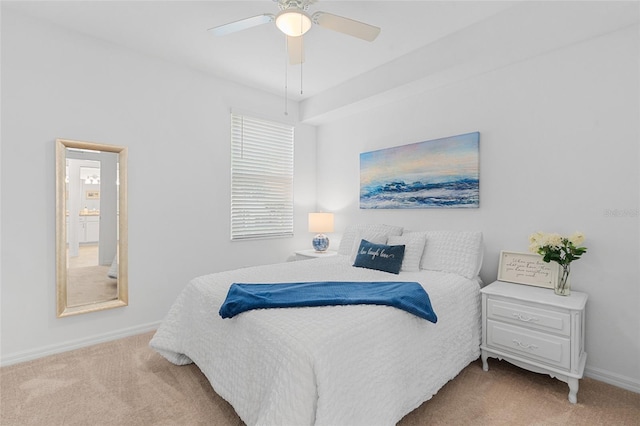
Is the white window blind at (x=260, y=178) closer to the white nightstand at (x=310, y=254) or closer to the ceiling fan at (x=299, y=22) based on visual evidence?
the white nightstand at (x=310, y=254)

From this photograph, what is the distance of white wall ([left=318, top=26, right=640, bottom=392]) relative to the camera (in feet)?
7.33

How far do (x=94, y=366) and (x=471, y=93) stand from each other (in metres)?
3.86

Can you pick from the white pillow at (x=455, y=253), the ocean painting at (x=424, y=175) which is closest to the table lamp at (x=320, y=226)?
the ocean painting at (x=424, y=175)

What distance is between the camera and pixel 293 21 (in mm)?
2066

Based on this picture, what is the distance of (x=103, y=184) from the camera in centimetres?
292

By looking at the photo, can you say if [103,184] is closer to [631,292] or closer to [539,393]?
[539,393]

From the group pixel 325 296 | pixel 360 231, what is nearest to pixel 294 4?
pixel 325 296

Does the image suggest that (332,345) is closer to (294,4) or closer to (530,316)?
(530,316)

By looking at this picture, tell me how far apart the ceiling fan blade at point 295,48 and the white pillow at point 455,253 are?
1.89 m

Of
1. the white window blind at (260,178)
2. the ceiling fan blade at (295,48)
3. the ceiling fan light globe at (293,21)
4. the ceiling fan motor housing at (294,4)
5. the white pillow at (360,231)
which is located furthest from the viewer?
the white window blind at (260,178)

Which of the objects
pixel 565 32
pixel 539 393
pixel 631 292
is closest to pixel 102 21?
pixel 565 32

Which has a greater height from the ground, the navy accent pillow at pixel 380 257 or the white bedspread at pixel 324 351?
the navy accent pillow at pixel 380 257

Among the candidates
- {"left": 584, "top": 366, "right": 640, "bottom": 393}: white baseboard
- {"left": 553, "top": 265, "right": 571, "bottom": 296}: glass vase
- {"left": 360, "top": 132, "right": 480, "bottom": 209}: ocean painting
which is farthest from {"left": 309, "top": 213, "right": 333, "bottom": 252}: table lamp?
{"left": 584, "top": 366, "right": 640, "bottom": 393}: white baseboard

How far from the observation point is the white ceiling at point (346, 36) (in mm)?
2340
